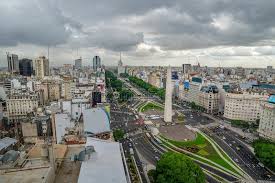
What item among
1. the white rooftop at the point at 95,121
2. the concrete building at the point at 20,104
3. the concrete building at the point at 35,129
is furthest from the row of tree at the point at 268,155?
the concrete building at the point at 20,104

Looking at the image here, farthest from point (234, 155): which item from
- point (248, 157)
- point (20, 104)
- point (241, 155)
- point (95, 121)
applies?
point (20, 104)

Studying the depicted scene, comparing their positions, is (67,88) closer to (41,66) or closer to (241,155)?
(41,66)

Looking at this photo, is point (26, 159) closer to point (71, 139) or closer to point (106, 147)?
point (106, 147)

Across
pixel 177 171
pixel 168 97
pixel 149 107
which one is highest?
pixel 168 97

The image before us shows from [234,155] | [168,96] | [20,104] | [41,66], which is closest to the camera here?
[234,155]

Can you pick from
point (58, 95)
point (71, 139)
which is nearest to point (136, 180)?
point (71, 139)
